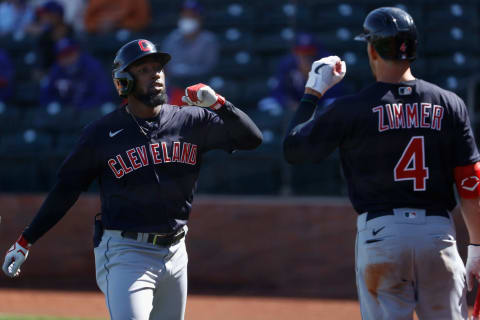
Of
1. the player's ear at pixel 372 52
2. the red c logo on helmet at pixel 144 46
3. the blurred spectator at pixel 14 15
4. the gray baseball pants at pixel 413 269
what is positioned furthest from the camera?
the blurred spectator at pixel 14 15

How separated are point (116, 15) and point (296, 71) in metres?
3.07

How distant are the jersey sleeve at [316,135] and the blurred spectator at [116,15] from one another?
6887 millimetres

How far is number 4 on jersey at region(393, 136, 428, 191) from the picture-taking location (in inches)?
120

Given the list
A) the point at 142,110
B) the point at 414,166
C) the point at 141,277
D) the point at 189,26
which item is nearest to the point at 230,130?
the point at 142,110

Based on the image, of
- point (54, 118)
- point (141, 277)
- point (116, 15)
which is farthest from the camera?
point (116, 15)

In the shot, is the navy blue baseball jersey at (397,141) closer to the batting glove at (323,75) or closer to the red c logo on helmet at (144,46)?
the batting glove at (323,75)

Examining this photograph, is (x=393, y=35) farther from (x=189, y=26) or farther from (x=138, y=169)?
(x=189, y=26)

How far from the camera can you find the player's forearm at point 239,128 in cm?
380

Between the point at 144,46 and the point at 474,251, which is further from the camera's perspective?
the point at 144,46

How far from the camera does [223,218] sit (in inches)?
312

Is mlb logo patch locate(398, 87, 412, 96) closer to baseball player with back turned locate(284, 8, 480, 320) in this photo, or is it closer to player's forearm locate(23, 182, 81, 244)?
baseball player with back turned locate(284, 8, 480, 320)

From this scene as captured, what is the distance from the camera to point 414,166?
304 centimetres

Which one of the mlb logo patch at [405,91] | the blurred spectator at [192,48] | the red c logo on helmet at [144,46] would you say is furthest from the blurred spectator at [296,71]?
the mlb logo patch at [405,91]

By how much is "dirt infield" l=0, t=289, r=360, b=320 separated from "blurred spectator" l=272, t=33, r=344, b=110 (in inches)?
78.9
